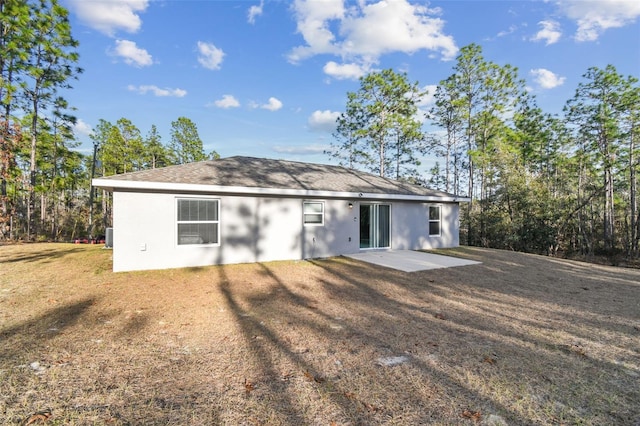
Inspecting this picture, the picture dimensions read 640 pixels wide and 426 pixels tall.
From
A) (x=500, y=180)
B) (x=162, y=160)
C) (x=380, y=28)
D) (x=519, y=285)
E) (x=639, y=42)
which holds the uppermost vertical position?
(x=380, y=28)

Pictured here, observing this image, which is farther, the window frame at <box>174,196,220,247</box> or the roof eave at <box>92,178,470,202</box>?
the window frame at <box>174,196,220,247</box>

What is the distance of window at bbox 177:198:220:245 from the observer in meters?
7.98

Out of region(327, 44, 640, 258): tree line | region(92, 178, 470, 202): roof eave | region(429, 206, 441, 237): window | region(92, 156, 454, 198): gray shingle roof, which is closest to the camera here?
region(92, 178, 470, 202): roof eave

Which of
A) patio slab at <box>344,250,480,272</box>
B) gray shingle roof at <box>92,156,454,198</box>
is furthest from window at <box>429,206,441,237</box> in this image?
patio slab at <box>344,250,480,272</box>

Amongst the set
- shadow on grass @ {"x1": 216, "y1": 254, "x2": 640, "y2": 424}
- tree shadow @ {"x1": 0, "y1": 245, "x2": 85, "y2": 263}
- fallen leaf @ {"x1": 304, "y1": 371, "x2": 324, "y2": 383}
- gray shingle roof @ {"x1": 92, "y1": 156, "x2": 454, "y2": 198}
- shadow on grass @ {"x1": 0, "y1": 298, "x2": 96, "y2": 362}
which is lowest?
shadow on grass @ {"x1": 216, "y1": 254, "x2": 640, "y2": 424}

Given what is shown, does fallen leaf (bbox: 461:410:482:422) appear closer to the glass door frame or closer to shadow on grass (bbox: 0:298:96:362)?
shadow on grass (bbox: 0:298:96:362)

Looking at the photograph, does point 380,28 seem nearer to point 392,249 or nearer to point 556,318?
point 392,249

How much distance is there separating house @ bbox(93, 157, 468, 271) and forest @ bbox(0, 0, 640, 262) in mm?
5721

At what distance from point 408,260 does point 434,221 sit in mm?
3855

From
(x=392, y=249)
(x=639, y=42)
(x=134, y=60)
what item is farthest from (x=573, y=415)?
(x=639, y=42)

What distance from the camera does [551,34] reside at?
1130cm

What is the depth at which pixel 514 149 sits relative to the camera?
19547mm

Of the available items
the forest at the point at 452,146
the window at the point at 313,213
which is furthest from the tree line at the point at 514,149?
the window at the point at 313,213

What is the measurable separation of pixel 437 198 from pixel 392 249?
2.91 m
